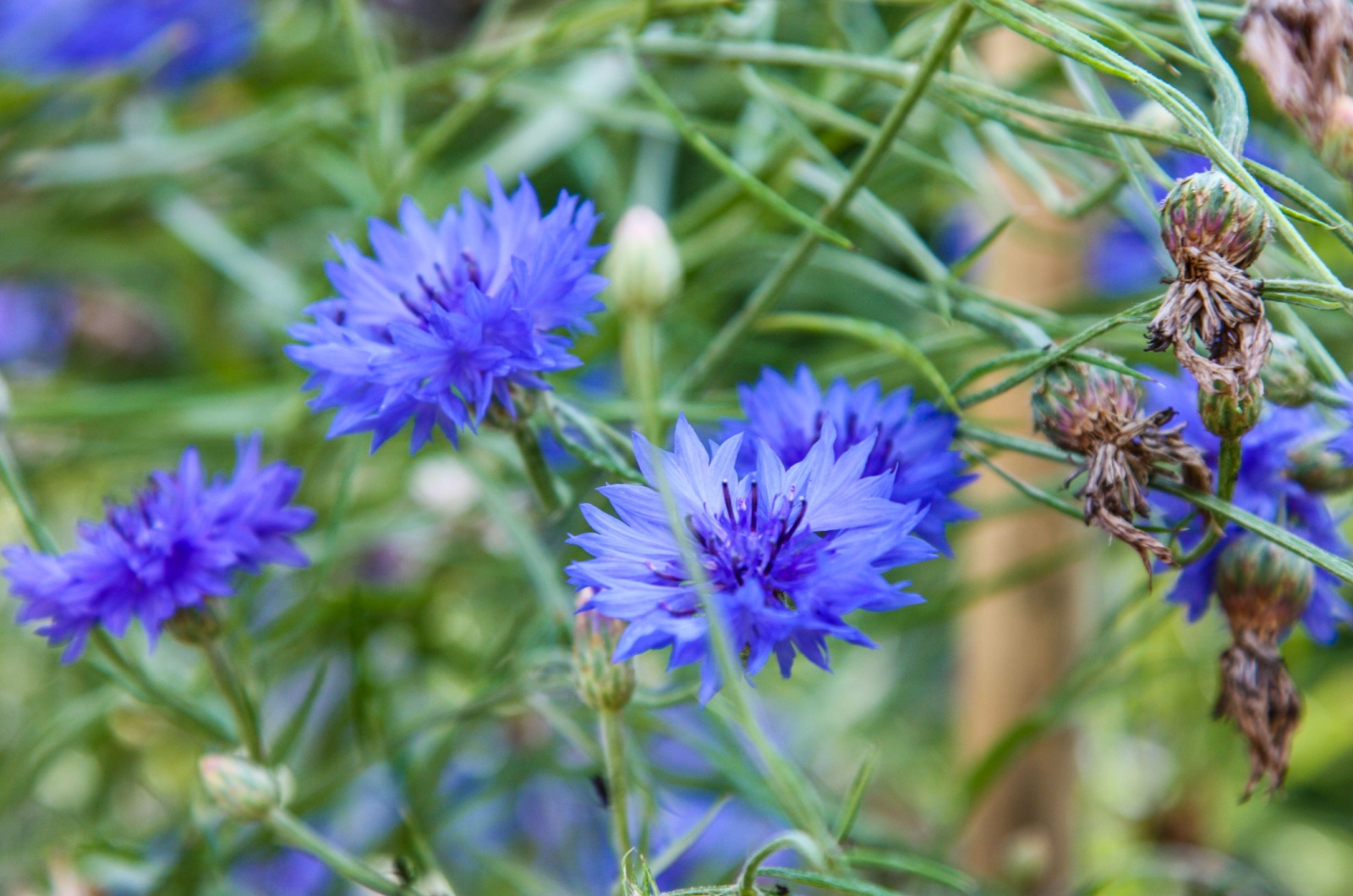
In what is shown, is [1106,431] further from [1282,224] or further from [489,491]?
[489,491]

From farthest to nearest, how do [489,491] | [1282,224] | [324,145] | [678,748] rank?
[678,748], [324,145], [489,491], [1282,224]

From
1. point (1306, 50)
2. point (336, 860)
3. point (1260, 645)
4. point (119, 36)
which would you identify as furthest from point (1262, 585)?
point (119, 36)

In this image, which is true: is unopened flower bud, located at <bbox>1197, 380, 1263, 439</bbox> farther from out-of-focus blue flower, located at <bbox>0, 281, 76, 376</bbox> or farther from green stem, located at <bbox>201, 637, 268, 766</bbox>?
out-of-focus blue flower, located at <bbox>0, 281, 76, 376</bbox>

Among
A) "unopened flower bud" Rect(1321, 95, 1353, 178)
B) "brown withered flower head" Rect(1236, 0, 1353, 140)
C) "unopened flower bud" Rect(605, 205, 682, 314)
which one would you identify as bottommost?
"unopened flower bud" Rect(605, 205, 682, 314)

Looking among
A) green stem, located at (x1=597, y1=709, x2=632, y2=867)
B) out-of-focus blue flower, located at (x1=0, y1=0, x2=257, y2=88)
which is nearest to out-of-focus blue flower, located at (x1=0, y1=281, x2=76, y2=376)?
out-of-focus blue flower, located at (x1=0, y1=0, x2=257, y2=88)

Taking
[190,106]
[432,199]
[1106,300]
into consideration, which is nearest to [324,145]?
[432,199]

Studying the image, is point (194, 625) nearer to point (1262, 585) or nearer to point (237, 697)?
point (237, 697)

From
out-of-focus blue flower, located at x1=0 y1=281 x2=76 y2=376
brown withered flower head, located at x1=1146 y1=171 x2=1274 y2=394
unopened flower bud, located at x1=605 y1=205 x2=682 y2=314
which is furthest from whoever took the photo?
out-of-focus blue flower, located at x1=0 y1=281 x2=76 y2=376
